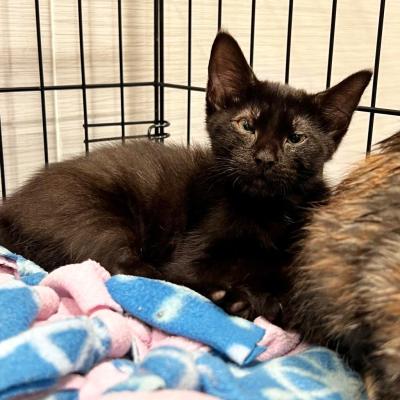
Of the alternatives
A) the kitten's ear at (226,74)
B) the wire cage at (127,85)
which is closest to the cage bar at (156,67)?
the wire cage at (127,85)

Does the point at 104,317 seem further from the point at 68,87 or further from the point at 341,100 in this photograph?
the point at 68,87

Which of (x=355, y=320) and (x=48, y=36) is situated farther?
(x=48, y=36)

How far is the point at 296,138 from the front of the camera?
40.8 inches

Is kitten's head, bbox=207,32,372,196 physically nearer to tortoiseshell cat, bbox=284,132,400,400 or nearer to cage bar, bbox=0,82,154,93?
tortoiseshell cat, bbox=284,132,400,400

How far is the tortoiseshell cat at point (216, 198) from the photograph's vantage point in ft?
3.22

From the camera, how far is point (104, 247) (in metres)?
0.98

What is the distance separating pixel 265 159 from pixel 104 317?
Answer: 45 cm

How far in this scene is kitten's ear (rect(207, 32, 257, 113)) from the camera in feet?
3.57

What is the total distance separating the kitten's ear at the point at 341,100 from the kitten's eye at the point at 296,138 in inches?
3.6

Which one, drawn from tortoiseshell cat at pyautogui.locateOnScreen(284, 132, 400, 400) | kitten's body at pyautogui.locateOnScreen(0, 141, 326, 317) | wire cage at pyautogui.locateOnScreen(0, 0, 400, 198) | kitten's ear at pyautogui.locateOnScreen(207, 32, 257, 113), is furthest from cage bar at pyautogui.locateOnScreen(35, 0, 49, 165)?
tortoiseshell cat at pyautogui.locateOnScreen(284, 132, 400, 400)

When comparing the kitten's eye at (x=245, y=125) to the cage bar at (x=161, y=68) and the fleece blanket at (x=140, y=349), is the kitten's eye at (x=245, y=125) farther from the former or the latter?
the cage bar at (x=161, y=68)

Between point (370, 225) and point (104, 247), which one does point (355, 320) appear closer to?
point (370, 225)

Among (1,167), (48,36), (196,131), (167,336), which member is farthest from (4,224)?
(196,131)

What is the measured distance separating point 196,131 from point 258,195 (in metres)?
0.91
